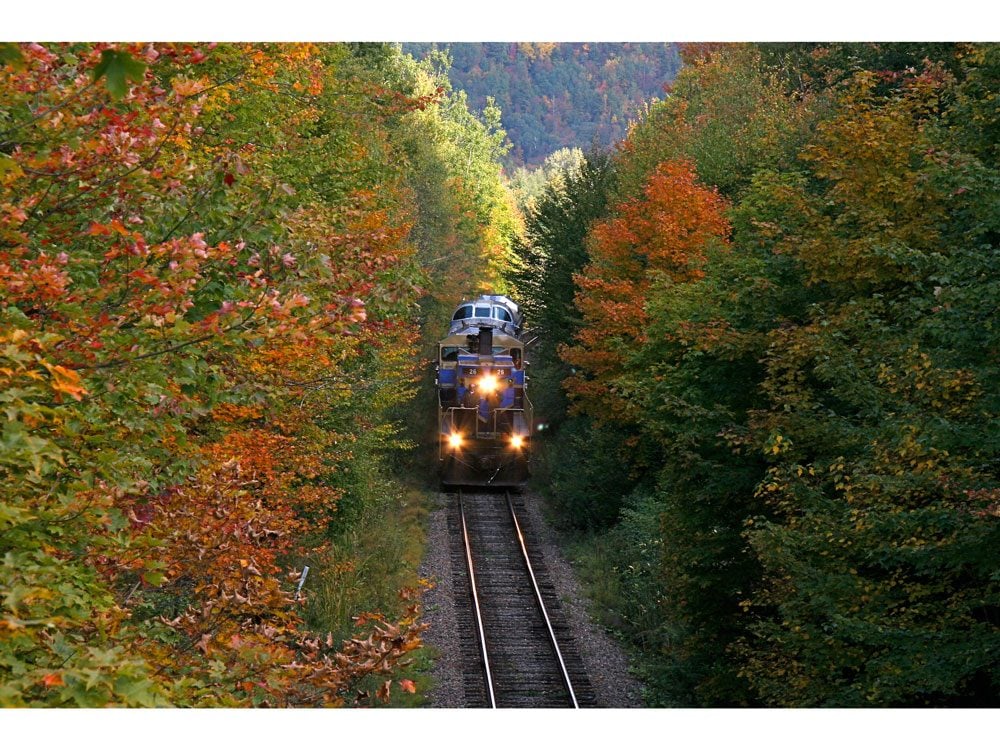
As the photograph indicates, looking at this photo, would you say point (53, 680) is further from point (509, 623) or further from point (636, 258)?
point (636, 258)

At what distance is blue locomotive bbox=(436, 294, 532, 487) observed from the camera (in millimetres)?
33531

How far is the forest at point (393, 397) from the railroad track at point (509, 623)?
1361 millimetres

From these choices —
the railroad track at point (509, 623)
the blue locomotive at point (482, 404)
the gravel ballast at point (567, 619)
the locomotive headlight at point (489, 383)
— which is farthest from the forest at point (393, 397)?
the locomotive headlight at point (489, 383)

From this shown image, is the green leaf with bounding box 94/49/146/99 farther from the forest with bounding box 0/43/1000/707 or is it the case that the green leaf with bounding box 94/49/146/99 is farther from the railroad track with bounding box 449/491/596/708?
the railroad track with bounding box 449/491/596/708

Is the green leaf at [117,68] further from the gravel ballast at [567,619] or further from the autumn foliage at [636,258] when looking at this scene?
the autumn foliage at [636,258]

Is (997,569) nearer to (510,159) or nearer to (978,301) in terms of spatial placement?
(978,301)

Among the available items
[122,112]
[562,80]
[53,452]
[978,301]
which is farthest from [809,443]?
[562,80]

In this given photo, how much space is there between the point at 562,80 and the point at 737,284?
538 feet

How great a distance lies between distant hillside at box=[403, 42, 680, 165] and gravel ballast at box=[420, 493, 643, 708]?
442ft

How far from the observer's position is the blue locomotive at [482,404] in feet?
110

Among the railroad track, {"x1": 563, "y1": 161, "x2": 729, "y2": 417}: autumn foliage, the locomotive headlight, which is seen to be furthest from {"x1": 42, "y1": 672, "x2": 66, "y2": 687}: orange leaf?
the locomotive headlight

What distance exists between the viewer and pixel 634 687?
21438mm

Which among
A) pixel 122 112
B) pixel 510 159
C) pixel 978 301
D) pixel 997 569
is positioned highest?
pixel 510 159

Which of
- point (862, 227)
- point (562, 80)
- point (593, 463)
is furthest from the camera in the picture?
point (562, 80)
